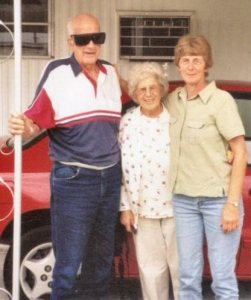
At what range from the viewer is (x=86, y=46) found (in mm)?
4078

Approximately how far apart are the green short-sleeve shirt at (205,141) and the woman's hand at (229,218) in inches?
3.3

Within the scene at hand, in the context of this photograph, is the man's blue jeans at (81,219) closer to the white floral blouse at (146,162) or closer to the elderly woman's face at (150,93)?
the white floral blouse at (146,162)

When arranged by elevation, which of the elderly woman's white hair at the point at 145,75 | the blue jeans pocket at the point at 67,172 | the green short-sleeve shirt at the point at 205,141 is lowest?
the blue jeans pocket at the point at 67,172

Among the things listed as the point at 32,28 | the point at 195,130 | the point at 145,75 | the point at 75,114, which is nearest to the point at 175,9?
the point at 32,28

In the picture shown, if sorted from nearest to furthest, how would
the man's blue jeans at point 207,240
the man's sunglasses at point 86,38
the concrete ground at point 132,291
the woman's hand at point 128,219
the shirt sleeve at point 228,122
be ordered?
the shirt sleeve at point 228,122 → the man's blue jeans at point 207,240 → the man's sunglasses at point 86,38 → the woman's hand at point 128,219 → the concrete ground at point 132,291

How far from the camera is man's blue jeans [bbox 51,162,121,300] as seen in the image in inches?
164

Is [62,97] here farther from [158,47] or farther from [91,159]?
[158,47]

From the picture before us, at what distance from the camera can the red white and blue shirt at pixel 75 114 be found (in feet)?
13.4

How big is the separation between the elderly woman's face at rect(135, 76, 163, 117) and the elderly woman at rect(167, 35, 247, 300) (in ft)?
0.51

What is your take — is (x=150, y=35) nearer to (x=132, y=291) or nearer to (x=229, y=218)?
(x=132, y=291)

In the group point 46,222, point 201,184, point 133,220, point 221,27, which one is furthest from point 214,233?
point 221,27

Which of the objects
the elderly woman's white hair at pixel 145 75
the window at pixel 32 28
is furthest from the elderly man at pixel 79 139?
the window at pixel 32 28

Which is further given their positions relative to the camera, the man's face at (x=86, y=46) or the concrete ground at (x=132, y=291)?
the concrete ground at (x=132, y=291)

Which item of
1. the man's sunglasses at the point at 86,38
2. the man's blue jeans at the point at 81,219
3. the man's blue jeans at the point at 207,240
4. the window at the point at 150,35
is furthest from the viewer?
the window at the point at 150,35
